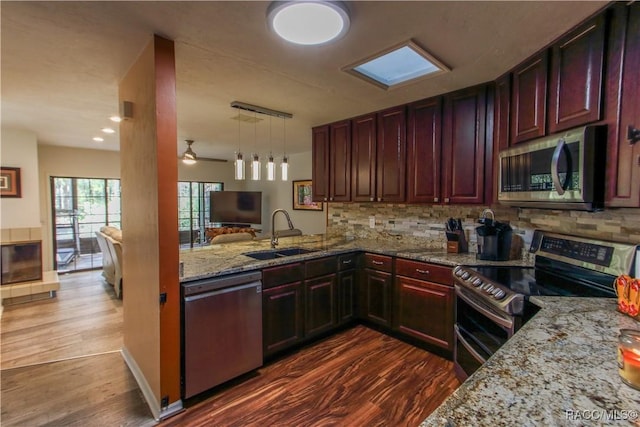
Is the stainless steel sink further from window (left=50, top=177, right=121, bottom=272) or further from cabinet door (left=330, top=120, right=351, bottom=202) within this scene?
window (left=50, top=177, right=121, bottom=272)

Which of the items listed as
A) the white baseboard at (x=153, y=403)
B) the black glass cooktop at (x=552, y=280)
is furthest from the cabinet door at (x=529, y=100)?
the white baseboard at (x=153, y=403)

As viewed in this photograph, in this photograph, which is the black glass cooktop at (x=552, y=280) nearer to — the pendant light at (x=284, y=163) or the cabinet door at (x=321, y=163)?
the pendant light at (x=284, y=163)

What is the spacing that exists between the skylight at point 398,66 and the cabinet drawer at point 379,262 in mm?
1600

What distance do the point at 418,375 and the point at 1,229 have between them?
18.1 feet

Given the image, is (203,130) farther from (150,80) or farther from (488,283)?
(488,283)

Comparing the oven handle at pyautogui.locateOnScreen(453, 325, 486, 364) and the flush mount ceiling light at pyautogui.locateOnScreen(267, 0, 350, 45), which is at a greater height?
the flush mount ceiling light at pyautogui.locateOnScreen(267, 0, 350, 45)

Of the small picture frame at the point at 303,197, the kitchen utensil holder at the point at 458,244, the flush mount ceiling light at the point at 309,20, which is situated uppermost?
the flush mount ceiling light at the point at 309,20

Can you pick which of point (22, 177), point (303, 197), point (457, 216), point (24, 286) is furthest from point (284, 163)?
point (24, 286)

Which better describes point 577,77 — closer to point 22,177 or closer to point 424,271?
point 424,271

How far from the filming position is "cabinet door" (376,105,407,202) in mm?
3131

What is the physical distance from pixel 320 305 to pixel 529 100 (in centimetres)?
237

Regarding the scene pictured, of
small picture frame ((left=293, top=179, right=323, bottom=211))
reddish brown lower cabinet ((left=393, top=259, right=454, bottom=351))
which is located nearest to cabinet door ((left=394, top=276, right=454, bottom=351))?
reddish brown lower cabinet ((left=393, top=259, right=454, bottom=351))

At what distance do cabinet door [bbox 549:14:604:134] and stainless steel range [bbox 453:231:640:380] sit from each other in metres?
0.76

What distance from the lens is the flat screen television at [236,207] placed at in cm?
724
